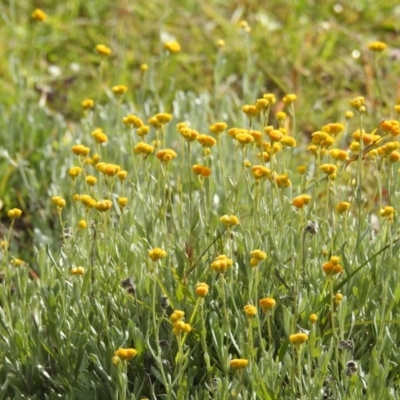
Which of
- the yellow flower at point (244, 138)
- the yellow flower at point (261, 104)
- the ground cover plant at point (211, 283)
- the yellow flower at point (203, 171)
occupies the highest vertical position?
the yellow flower at point (261, 104)

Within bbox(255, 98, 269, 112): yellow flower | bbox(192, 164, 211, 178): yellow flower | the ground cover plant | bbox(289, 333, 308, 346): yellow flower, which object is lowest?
the ground cover plant

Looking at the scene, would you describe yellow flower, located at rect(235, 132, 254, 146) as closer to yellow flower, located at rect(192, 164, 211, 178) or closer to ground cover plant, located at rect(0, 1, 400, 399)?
ground cover plant, located at rect(0, 1, 400, 399)

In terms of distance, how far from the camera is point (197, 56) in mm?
5617

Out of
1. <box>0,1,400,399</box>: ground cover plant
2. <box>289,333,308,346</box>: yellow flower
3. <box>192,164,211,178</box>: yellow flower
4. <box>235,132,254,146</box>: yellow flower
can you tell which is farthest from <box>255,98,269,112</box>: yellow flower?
<box>289,333,308,346</box>: yellow flower

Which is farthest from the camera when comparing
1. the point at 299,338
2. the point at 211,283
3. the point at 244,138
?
the point at 211,283

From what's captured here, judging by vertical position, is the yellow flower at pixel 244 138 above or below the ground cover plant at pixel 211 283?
above

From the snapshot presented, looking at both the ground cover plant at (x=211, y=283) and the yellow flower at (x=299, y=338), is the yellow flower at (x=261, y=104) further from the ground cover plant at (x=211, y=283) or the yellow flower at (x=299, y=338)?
the yellow flower at (x=299, y=338)

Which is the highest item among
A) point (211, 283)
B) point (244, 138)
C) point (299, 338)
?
point (244, 138)

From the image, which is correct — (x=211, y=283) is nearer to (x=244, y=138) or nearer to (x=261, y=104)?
(x=244, y=138)

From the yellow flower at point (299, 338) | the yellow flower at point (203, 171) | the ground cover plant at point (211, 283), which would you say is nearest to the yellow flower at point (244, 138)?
the ground cover plant at point (211, 283)

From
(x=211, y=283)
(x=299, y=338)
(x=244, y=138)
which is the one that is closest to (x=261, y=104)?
(x=244, y=138)

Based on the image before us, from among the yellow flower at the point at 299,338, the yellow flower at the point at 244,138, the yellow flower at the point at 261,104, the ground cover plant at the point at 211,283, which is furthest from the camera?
the yellow flower at the point at 261,104

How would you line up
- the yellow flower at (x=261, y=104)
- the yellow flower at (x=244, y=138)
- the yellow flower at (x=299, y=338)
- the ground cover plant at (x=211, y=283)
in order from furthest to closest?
the yellow flower at (x=261, y=104) → the yellow flower at (x=244, y=138) → the ground cover plant at (x=211, y=283) → the yellow flower at (x=299, y=338)

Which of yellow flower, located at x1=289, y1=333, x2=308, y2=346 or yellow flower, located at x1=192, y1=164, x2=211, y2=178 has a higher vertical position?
yellow flower, located at x1=192, y1=164, x2=211, y2=178
